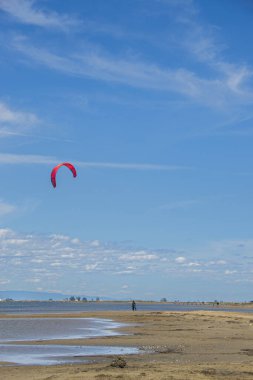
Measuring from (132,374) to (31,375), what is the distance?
327 cm

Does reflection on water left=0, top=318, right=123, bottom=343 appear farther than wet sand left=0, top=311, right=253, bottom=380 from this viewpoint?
Yes

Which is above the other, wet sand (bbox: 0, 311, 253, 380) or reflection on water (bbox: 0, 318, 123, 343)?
reflection on water (bbox: 0, 318, 123, 343)

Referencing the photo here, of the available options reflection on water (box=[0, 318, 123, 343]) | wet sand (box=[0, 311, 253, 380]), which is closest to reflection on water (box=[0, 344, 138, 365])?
wet sand (box=[0, 311, 253, 380])

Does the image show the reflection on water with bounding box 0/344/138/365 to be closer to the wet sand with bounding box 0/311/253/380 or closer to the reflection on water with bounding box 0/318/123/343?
the wet sand with bounding box 0/311/253/380

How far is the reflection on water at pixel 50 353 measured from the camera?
23188mm

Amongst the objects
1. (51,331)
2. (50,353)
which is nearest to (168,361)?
(50,353)

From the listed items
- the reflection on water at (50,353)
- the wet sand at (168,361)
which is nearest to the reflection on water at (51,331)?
the wet sand at (168,361)

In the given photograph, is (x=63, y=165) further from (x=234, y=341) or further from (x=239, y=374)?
(x=239, y=374)

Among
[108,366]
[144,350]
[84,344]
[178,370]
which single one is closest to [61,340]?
[84,344]

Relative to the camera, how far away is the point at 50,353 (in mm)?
26109

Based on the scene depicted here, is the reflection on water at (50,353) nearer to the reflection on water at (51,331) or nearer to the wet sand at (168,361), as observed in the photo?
the wet sand at (168,361)

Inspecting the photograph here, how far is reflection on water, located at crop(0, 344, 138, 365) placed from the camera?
913 inches

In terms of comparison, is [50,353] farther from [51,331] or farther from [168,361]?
[51,331]

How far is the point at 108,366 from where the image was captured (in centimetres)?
1977
